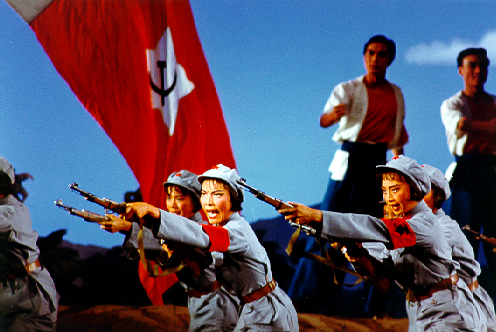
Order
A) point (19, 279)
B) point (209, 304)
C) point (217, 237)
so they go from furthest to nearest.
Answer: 1. point (19, 279)
2. point (209, 304)
3. point (217, 237)

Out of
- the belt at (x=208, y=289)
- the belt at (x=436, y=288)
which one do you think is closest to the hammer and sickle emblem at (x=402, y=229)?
the belt at (x=436, y=288)

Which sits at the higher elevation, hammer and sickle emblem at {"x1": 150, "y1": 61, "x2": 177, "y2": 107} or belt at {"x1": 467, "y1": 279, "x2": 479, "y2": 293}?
hammer and sickle emblem at {"x1": 150, "y1": 61, "x2": 177, "y2": 107}

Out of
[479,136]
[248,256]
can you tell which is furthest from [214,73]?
[479,136]

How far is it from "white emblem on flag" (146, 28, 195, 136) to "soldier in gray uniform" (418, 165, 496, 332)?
84.1 inches

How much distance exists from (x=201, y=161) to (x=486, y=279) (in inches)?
103

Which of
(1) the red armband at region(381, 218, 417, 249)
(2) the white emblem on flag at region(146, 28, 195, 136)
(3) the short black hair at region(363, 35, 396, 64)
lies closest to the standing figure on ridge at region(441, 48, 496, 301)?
(3) the short black hair at region(363, 35, 396, 64)

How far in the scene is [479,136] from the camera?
4.41m

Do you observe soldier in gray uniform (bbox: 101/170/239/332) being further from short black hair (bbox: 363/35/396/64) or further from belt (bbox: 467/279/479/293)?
short black hair (bbox: 363/35/396/64)

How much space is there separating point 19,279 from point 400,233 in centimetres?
301

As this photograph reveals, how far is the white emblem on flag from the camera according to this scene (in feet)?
14.6

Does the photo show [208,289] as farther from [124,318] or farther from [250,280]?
[124,318]

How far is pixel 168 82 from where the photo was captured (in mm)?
4465

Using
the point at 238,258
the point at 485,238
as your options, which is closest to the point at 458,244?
the point at 485,238

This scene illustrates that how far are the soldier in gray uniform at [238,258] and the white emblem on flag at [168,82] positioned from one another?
3.95 ft
